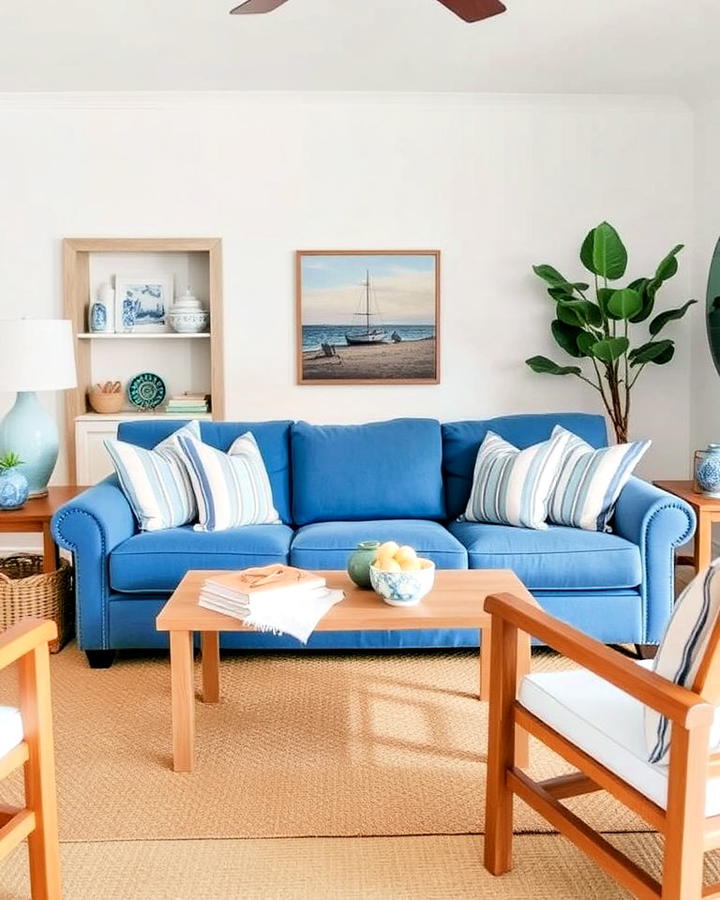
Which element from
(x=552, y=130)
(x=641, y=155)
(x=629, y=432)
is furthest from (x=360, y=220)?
(x=629, y=432)

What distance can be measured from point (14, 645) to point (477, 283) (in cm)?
392

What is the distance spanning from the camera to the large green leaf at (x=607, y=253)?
4.81 meters

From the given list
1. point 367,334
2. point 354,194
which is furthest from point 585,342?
point 354,194

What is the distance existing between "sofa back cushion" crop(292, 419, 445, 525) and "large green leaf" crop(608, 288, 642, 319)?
1.33m

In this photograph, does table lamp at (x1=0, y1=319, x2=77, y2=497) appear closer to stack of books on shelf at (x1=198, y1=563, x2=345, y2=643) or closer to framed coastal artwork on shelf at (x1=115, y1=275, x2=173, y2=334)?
framed coastal artwork on shelf at (x1=115, y1=275, x2=173, y2=334)

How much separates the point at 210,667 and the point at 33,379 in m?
1.50

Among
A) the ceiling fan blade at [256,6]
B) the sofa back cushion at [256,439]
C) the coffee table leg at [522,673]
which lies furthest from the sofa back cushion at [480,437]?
the ceiling fan blade at [256,6]

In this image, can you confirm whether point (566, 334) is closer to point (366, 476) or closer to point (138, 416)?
point (366, 476)

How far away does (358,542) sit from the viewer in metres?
3.57

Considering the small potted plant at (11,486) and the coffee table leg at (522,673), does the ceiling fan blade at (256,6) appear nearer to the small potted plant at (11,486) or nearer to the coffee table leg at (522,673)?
the small potted plant at (11,486)

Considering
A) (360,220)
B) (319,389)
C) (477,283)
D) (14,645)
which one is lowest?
(14,645)

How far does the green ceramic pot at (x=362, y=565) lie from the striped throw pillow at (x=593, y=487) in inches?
44.3

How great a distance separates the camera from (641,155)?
5.23 meters

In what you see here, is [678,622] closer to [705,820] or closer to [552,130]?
[705,820]
